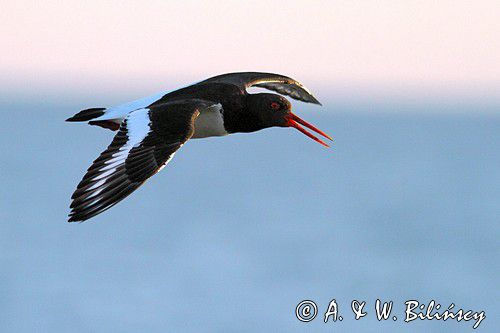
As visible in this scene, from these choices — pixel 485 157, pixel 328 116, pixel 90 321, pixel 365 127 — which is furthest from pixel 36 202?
pixel 328 116

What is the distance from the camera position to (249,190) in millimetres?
58188

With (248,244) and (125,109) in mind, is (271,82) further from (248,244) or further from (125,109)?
(248,244)

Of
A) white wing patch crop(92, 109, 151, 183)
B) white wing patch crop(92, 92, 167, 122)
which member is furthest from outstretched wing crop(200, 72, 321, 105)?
white wing patch crop(92, 109, 151, 183)

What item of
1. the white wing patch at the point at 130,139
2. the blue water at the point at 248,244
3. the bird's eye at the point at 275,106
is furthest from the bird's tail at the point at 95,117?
the blue water at the point at 248,244

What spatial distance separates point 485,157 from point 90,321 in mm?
48124

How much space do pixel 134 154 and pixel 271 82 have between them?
289 cm

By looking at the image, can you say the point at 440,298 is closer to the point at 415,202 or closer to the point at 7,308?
the point at 7,308

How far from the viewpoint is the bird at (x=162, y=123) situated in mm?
10352

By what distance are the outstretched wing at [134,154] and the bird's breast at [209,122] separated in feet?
1.64

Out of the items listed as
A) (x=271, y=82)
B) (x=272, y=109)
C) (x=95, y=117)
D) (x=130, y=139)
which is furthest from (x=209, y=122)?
(x=271, y=82)

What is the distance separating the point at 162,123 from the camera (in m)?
11.0

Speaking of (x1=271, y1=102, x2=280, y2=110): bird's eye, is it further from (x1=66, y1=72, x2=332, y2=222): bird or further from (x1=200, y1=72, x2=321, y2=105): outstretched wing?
(x1=200, y1=72, x2=321, y2=105): outstretched wing

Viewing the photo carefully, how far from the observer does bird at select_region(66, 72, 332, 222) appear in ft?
34.0

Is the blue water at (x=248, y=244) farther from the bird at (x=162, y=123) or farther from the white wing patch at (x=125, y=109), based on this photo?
the white wing patch at (x=125, y=109)
